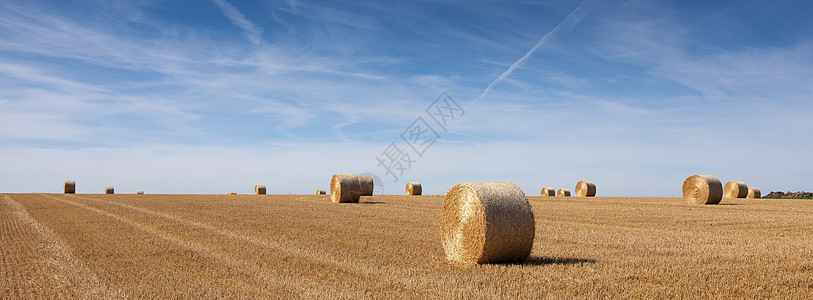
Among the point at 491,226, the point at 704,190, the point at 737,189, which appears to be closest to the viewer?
the point at 491,226

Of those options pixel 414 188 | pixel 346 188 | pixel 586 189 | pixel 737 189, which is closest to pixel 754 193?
pixel 737 189

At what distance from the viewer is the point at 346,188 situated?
27672mm

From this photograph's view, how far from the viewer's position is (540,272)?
27.2 feet

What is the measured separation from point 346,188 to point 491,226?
18.7 metres

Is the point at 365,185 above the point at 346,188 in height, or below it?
above

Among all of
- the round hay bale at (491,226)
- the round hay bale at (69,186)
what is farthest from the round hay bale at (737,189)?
the round hay bale at (69,186)

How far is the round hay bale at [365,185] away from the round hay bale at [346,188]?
1.49ft

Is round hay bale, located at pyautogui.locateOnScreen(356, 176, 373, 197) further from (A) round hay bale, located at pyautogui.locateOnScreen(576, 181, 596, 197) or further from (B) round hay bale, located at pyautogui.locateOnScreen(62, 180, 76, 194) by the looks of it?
(B) round hay bale, located at pyautogui.locateOnScreen(62, 180, 76, 194)

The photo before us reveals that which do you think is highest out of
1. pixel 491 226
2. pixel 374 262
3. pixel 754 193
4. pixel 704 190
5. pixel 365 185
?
pixel 365 185

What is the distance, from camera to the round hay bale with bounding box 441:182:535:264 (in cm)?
939

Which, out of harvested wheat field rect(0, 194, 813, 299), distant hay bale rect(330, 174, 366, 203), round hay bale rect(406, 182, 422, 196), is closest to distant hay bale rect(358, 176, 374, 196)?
distant hay bale rect(330, 174, 366, 203)

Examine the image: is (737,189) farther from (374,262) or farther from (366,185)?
(374,262)

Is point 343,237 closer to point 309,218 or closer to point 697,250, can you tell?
point 309,218

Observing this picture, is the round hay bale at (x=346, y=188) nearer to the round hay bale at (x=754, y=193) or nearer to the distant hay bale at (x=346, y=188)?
the distant hay bale at (x=346, y=188)
